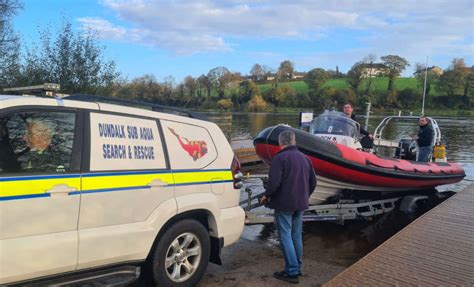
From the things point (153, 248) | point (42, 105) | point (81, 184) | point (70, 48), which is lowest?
point (153, 248)

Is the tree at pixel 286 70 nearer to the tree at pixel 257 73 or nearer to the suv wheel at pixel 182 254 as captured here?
the tree at pixel 257 73

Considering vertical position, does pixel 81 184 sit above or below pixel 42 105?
below

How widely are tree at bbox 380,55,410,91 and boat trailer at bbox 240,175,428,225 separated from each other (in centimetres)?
8623

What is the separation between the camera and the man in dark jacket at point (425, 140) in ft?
36.7

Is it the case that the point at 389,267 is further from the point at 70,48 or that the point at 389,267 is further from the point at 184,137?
the point at 70,48

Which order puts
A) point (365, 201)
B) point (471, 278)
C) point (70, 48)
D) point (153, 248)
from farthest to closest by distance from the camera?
point (70, 48)
point (365, 201)
point (471, 278)
point (153, 248)

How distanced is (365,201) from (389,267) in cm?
405

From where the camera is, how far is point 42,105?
3652mm

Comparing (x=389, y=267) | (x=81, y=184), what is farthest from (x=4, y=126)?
(x=389, y=267)

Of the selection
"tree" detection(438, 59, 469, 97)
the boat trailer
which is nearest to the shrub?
"tree" detection(438, 59, 469, 97)

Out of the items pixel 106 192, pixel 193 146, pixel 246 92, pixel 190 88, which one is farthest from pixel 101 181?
pixel 246 92

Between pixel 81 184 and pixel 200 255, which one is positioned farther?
pixel 200 255

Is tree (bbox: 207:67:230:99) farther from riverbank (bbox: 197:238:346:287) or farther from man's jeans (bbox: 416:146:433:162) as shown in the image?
riverbank (bbox: 197:238:346:287)

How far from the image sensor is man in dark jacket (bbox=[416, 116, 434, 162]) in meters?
11.2
